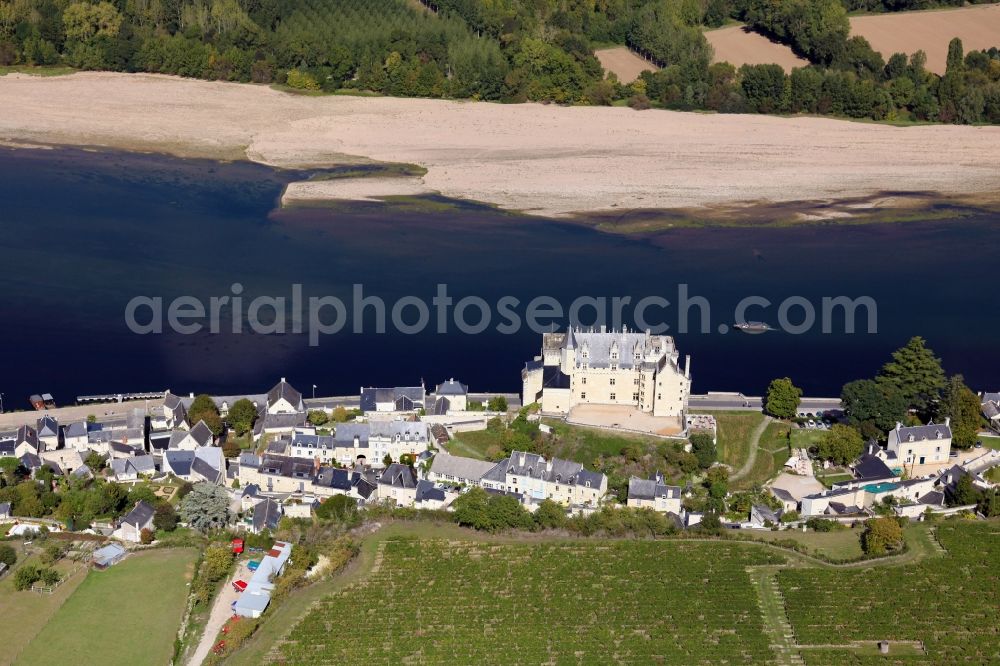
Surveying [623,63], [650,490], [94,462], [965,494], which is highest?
[623,63]

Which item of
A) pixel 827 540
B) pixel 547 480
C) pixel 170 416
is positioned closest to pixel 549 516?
pixel 547 480

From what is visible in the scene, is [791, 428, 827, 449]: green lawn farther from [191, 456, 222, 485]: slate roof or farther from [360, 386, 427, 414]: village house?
[191, 456, 222, 485]: slate roof

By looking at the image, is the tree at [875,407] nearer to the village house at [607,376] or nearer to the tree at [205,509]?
the village house at [607,376]

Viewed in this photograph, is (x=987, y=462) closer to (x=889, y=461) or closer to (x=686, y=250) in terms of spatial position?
(x=889, y=461)

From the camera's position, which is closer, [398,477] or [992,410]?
[398,477]

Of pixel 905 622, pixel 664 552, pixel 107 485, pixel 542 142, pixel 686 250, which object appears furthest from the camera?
pixel 542 142

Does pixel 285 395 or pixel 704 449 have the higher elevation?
pixel 285 395

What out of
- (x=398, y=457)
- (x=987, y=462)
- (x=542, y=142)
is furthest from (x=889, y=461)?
(x=542, y=142)

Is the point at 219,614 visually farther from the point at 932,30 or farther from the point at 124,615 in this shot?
the point at 932,30
